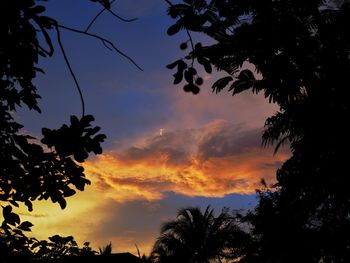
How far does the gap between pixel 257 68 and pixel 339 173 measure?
3565 mm

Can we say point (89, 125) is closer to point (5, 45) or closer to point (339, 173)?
point (5, 45)

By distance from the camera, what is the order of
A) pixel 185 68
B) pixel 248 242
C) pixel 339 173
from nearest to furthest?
pixel 185 68 → pixel 339 173 → pixel 248 242

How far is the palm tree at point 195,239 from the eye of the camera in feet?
87.8

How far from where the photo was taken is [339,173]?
11273 millimetres

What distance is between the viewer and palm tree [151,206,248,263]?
26766 millimetres

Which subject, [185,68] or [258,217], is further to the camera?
[258,217]

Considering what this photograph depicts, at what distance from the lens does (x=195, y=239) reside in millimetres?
27578

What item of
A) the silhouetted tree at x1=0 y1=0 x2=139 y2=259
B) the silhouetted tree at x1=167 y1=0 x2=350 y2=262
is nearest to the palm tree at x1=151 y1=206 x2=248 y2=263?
the silhouetted tree at x1=167 y1=0 x2=350 y2=262

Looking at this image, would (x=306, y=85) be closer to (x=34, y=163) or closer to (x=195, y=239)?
(x=34, y=163)

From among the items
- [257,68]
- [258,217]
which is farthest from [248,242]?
[257,68]

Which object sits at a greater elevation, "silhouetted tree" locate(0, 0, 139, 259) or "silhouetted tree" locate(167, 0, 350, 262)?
"silhouetted tree" locate(167, 0, 350, 262)

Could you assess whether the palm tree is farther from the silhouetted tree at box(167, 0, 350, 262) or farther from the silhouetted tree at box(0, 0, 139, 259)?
the silhouetted tree at box(0, 0, 139, 259)

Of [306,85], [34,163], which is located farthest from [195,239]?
[34,163]

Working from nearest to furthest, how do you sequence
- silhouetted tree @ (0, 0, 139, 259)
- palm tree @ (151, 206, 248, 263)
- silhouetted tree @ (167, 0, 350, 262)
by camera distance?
1. silhouetted tree @ (0, 0, 139, 259)
2. silhouetted tree @ (167, 0, 350, 262)
3. palm tree @ (151, 206, 248, 263)
